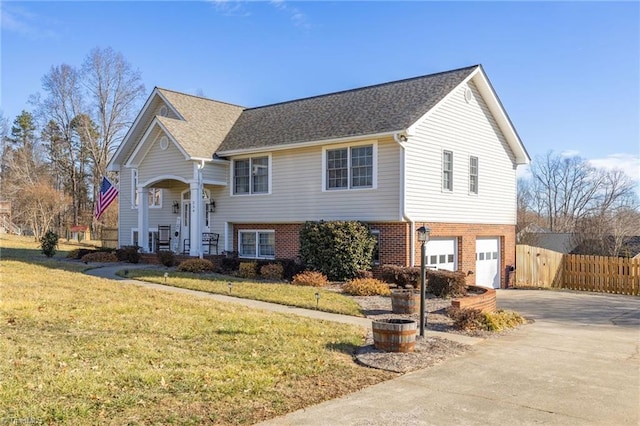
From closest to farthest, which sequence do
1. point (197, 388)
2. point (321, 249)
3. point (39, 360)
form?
point (197, 388) < point (39, 360) < point (321, 249)

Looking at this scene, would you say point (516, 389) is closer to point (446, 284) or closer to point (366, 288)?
point (446, 284)

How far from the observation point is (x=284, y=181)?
19734mm

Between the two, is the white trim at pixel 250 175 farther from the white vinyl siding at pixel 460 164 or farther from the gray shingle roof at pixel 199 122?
the white vinyl siding at pixel 460 164

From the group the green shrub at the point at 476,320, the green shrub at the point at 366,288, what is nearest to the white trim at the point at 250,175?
the green shrub at the point at 366,288

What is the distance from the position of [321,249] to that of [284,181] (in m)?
4.01

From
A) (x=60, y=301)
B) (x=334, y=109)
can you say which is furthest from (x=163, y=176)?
(x=60, y=301)

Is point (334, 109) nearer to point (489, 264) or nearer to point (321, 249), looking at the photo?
point (321, 249)

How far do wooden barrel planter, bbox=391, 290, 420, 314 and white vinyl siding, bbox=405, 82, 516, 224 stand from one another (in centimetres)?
515

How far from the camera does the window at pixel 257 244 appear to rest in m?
20.4

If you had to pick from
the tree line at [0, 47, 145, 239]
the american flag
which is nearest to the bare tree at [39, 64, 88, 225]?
the tree line at [0, 47, 145, 239]

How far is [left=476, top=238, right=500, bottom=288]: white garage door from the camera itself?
2064cm

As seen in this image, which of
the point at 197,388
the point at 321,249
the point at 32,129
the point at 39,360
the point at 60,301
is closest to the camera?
the point at 197,388

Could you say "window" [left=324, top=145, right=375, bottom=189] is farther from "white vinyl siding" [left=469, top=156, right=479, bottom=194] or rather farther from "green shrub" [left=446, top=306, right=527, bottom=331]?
"green shrub" [left=446, top=306, right=527, bottom=331]

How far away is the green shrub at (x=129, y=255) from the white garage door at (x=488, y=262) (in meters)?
14.6
